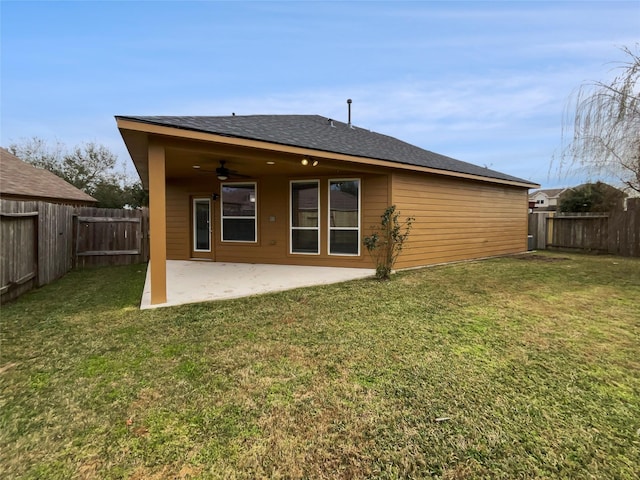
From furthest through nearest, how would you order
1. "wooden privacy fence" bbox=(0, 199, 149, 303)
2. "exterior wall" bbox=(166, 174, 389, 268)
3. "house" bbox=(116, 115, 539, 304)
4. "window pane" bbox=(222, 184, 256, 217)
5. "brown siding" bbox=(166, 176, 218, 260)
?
1. "brown siding" bbox=(166, 176, 218, 260)
2. "window pane" bbox=(222, 184, 256, 217)
3. "exterior wall" bbox=(166, 174, 389, 268)
4. "house" bbox=(116, 115, 539, 304)
5. "wooden privacy fence" bbox=(0, 199, 149, 303)

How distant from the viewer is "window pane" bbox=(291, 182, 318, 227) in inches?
306

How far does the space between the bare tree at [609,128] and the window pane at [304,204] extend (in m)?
5.34

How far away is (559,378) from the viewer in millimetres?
2426

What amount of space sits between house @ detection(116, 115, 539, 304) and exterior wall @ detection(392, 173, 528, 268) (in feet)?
0.09

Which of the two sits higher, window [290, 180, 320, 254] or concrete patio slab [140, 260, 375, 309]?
window [290, 180, 320, 254]

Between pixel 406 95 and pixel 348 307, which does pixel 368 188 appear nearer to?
pixel 348 307

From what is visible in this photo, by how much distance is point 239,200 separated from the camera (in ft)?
27.9

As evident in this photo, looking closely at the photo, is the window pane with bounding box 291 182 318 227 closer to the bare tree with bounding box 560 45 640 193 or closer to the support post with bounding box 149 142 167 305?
→ the support post with bounding box 149 142 167 305

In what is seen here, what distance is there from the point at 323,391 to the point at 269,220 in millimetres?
6253

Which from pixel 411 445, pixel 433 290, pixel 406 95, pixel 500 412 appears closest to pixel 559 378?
pixel 500 412

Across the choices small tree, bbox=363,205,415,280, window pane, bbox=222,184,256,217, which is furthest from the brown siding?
small tree, bbox=363,205,415,280

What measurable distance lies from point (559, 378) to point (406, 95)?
43.4 feet

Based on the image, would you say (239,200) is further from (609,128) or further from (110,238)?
(609,128)

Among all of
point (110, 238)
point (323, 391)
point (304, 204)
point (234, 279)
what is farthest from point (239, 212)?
point (323, 391)
